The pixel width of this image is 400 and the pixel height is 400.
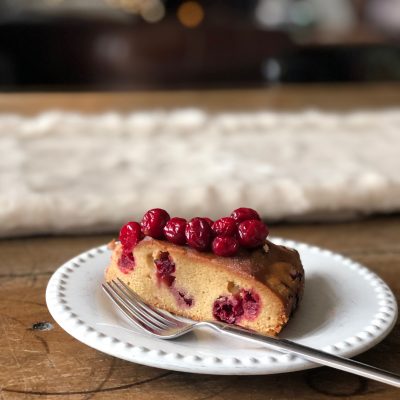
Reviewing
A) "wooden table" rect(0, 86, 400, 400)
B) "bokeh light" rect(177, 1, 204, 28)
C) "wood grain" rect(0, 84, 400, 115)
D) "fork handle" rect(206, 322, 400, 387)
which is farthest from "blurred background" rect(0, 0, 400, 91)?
"fork handle" rect(206, 322, 400, 387)

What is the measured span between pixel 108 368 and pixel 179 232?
0.15 m

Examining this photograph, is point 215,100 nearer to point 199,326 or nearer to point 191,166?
point 191,166

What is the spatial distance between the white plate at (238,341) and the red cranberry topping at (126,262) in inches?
1.1

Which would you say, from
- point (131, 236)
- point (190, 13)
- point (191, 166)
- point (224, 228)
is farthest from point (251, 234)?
point (190, 13)

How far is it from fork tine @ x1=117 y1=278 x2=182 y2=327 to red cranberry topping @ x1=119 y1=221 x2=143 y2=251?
4 cm

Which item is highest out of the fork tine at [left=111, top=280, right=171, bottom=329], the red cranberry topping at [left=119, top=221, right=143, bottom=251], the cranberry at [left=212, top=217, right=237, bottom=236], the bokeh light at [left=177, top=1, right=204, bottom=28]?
the bokeh light at [left=177, top=1, right=204, bottom=28]

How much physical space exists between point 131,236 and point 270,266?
0.15m

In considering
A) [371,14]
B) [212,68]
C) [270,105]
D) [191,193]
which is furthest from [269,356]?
[371,14]

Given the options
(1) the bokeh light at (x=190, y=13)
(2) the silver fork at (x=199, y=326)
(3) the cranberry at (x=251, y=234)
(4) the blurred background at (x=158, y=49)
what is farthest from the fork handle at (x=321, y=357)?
(1) the bokeh light at (x=190, y=13)

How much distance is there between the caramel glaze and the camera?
65cm

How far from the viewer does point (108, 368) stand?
2.00 feet

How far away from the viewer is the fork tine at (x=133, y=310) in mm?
629

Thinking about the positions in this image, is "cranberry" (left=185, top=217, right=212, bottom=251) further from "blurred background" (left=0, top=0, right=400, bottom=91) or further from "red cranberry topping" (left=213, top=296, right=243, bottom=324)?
"blurred background" (left=0, top=0, right=400, bottom=91)

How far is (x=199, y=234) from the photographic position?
667 mm
